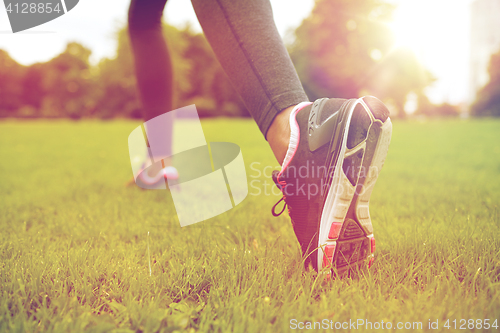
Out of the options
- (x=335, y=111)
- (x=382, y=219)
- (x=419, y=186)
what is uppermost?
(x=335, y=111)

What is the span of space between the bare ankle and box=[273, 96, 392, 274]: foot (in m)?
0.03

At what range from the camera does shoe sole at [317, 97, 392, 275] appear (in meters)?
1.07

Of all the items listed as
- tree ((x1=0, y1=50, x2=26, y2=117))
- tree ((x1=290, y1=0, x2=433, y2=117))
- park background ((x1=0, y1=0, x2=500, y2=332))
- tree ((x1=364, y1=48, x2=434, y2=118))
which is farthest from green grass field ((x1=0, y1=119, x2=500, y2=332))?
tree ((x1=0, y1=50, x2=26, y2=117))

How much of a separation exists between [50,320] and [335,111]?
1.06 m

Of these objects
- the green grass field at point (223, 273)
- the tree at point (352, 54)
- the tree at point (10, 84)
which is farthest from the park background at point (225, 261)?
the tree at point (10, 84)

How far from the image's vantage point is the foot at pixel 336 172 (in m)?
1.07

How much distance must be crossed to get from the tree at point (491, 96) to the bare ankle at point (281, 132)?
127 ft

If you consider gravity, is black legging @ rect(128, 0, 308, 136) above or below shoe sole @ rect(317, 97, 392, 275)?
above

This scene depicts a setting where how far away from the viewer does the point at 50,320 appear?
2.69 feet

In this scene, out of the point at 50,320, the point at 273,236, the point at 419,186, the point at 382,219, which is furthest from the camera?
the point at 419,186

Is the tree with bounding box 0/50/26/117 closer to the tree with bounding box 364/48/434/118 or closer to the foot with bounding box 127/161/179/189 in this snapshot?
the tree with bounding box 364/48/434/118

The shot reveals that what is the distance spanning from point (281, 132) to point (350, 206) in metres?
0.37

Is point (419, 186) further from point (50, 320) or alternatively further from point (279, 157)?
point (50, 320)

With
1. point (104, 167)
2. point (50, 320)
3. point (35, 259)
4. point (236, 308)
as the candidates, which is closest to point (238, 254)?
point (236, 308)
